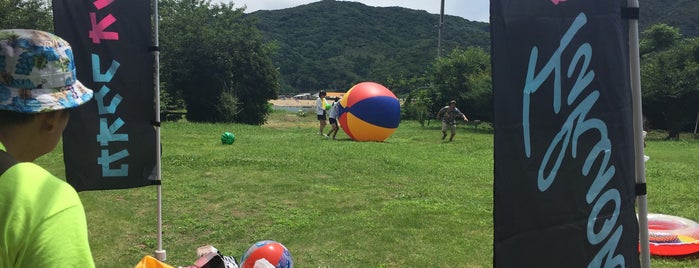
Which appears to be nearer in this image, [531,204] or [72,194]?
[72,194]

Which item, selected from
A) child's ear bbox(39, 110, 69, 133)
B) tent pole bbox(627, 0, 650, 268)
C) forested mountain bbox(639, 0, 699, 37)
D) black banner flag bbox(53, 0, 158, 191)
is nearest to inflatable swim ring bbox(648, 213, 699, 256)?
tent pole bbox(627, 0, 650, 268)

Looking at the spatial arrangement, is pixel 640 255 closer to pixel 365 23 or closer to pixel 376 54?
pixel 376 54

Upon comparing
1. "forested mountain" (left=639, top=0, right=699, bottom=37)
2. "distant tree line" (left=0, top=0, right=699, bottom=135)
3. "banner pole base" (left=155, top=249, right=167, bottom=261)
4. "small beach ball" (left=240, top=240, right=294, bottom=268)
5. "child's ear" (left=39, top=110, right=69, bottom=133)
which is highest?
"forested mountain" (left=639, top=0, right=699, bottom=37)

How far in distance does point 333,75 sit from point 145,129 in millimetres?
93791

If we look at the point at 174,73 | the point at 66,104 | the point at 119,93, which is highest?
the point at 174,73

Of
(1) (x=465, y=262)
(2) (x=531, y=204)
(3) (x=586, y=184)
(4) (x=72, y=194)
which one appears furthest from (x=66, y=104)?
(1) (x=465, y=262)

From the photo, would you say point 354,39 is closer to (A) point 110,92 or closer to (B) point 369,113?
(B) point 369,113

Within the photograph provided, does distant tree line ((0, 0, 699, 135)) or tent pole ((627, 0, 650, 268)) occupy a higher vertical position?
distant tree line ((0, 0, 699, 135))

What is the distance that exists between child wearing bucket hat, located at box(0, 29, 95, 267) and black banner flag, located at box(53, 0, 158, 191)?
3090 mm

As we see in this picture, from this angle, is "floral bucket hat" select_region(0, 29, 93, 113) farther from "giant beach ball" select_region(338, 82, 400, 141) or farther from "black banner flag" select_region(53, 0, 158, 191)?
"giant beach ball" select_region(338, 82, 400, 141)

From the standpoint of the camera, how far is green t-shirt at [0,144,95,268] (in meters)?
1.29

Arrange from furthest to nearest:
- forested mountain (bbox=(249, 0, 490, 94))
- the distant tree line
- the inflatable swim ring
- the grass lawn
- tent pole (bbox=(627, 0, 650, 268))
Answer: forested mountain (bbox=(249, 0, 490, 94)) → the distant tree line → the grass lawn → the inflatable swim ring → tent pole (bbox=(627, 0, 650, 268))

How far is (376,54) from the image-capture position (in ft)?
331

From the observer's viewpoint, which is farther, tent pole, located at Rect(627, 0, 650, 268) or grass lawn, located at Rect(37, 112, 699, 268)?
grass lawn, located at Rect(37, 112, 699, 268)
